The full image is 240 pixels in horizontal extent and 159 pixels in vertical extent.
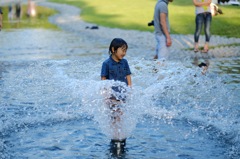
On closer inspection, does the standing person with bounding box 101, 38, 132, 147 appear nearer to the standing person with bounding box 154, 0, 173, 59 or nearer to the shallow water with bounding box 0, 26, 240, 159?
the shallow water with bounding box 0, 26, 240, 159

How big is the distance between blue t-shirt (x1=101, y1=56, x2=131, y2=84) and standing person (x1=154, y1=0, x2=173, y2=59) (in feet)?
15.8

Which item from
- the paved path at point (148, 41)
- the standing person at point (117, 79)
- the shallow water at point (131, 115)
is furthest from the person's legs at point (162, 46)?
→ the standing person at point (117, 79)

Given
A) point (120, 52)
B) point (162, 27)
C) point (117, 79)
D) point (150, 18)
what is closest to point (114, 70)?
point (117, 79)

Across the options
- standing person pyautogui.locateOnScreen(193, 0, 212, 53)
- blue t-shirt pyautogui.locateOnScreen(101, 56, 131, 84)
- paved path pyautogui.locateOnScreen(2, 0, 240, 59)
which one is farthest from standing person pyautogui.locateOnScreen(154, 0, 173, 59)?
blue t-shirt pyautogui.locateOnScreen(101, 56, 131, 84)

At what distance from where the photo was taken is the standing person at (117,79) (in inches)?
272

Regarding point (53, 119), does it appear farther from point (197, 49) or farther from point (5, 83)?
point (197, 49)

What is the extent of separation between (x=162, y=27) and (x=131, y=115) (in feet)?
→ 16.8

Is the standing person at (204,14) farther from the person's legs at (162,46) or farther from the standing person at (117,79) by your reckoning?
the standing person at (117,79)

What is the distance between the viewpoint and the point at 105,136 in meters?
7.68

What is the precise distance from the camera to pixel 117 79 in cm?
716

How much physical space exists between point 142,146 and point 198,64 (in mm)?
7521

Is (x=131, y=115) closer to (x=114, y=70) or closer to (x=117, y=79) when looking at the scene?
(x=117, y=79)

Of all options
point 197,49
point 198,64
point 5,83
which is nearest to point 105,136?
point 5,83

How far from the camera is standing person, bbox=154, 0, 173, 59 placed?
38.6 ft
